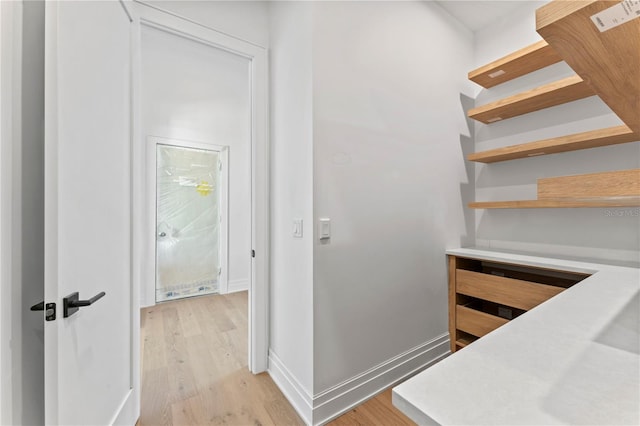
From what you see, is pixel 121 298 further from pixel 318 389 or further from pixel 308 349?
pixel 318 389

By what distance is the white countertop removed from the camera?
34 centimetres

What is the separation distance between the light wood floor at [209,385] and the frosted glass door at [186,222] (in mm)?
829

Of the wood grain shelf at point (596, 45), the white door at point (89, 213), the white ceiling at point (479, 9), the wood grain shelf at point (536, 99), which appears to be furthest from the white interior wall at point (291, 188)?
the wood grain shelf at point (536, 99)

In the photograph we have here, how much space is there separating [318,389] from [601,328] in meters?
1.31

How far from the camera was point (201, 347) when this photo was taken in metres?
2.31

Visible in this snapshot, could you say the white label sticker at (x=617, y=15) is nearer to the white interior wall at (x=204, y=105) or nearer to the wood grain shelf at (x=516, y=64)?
the white interior wall at (x=204, y=105)

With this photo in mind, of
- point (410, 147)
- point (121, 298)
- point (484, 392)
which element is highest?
point (410, 147)

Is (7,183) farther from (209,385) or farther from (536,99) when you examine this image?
(536,99)

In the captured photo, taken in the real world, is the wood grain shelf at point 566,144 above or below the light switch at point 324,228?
above

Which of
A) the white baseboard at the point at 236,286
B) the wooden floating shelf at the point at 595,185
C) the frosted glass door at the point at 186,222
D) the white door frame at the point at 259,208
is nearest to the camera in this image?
the wooden floating shelf at the point at 595,185

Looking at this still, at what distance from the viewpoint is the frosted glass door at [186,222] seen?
3504mm

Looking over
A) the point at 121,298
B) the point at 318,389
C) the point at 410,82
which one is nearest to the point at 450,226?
the point at 410,82

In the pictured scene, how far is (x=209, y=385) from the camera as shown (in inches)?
70.8

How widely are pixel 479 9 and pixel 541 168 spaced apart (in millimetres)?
1382
